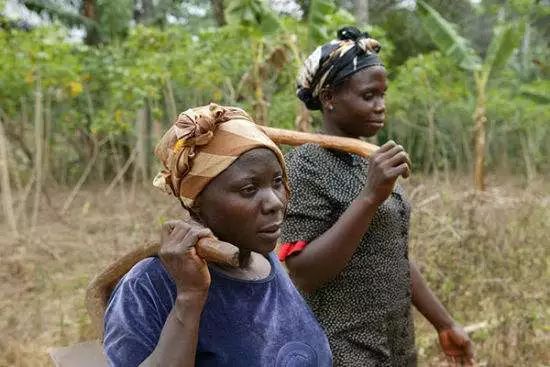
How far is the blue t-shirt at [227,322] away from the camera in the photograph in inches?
43.8

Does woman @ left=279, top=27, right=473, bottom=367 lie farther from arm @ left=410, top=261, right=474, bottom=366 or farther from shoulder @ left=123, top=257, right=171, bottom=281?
shoulder @ left=123, top=257, right=171, bottom=281

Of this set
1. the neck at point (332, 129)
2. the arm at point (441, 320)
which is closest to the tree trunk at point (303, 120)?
the arm at point (441, 320)

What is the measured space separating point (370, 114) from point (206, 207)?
72cm

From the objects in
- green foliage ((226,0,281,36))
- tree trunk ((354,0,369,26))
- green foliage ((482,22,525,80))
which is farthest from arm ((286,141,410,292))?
tree trunk ((354,0,369,26))

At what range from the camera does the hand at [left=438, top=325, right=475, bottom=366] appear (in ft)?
6.74

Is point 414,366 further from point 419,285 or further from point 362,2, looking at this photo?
point 362,2

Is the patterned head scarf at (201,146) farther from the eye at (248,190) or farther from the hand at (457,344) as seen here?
the hand at (457,344)

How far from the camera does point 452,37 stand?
28.0 feet

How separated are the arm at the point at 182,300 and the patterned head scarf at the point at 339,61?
86cm

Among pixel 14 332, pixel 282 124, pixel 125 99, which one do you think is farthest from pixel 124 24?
pixel 14 332

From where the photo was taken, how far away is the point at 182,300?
1063 millimetres

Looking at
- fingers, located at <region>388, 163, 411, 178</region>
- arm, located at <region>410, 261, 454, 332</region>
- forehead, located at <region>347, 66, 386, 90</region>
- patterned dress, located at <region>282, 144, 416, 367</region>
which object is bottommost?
arm, located at <region>410, 261, 454, 332</region>

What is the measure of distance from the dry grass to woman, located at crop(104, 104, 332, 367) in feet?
9.09

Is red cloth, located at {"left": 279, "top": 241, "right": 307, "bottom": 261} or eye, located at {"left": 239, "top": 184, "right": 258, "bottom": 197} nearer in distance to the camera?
eye, located at {"left": 239, "top": 184, "right": 258, "bottom": 197}
